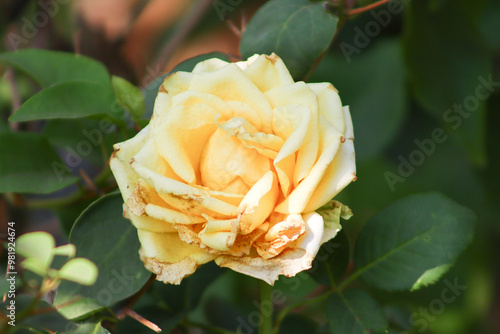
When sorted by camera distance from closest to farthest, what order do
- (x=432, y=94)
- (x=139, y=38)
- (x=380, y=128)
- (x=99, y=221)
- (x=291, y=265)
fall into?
(x=291, y=265) → (x=99, y=221) → (x=432, y=94) → (x=380, y=128) → (x=139, y=38)

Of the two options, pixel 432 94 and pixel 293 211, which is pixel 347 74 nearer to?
pixel 432 94

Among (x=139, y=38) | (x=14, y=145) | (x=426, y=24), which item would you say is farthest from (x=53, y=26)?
(x=426, y=24)

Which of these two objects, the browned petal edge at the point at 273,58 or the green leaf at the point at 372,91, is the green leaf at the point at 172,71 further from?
the green leaf at the point at 372,91

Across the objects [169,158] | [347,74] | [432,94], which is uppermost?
[169,158]

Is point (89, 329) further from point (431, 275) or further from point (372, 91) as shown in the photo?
point (372, 91)

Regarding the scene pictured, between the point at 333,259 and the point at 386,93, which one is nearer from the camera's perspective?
the point at 333,259

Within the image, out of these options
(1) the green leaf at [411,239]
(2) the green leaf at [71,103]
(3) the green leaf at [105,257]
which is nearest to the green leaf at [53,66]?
(2) the green leaf at [71,103]

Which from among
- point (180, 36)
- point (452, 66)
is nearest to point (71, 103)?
point (180, 36)
